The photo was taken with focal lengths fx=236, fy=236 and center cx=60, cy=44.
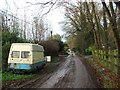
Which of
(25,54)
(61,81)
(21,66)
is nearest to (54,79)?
(61,81)

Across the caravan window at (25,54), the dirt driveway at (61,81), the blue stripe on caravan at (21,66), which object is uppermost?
the caravan window at (25,54)

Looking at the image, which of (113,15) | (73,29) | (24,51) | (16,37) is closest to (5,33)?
(16,37)

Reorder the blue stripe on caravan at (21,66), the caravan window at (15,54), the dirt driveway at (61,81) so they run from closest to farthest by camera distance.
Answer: the dirt driveway at (61,81) < the blue stripe on caravan at (21,66) < the caravan window at (15,54)

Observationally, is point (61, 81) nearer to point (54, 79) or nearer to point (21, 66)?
point (54, 79)

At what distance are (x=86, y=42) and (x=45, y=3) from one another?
52525 mm

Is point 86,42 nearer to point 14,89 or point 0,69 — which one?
point 0,69

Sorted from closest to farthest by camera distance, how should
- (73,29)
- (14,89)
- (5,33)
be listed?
(14,89), (5,33), (73,29)

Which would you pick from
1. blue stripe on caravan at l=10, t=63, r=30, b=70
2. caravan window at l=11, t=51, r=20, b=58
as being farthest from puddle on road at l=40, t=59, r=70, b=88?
caravan window at l=11, t=51, r=20, b=58

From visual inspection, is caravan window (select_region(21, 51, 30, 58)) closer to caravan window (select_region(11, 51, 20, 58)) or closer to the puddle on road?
caravan window (select_region(11, 51, 20, 58))

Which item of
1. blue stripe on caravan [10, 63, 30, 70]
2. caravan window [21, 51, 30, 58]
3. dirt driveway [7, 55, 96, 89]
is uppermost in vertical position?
caravan window [21, 51, 30, 58]

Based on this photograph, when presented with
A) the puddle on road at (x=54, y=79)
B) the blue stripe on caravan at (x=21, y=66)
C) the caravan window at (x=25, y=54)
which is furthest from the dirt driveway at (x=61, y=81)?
the caravan window at (x=25, y=54)

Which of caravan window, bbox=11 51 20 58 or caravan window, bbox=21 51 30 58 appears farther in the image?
caravan window, bbox=11 51 20 58

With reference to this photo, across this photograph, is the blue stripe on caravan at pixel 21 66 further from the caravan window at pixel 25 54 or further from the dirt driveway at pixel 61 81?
the dirt driveway at pixel 61 81

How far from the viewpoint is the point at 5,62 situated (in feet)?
74.0
